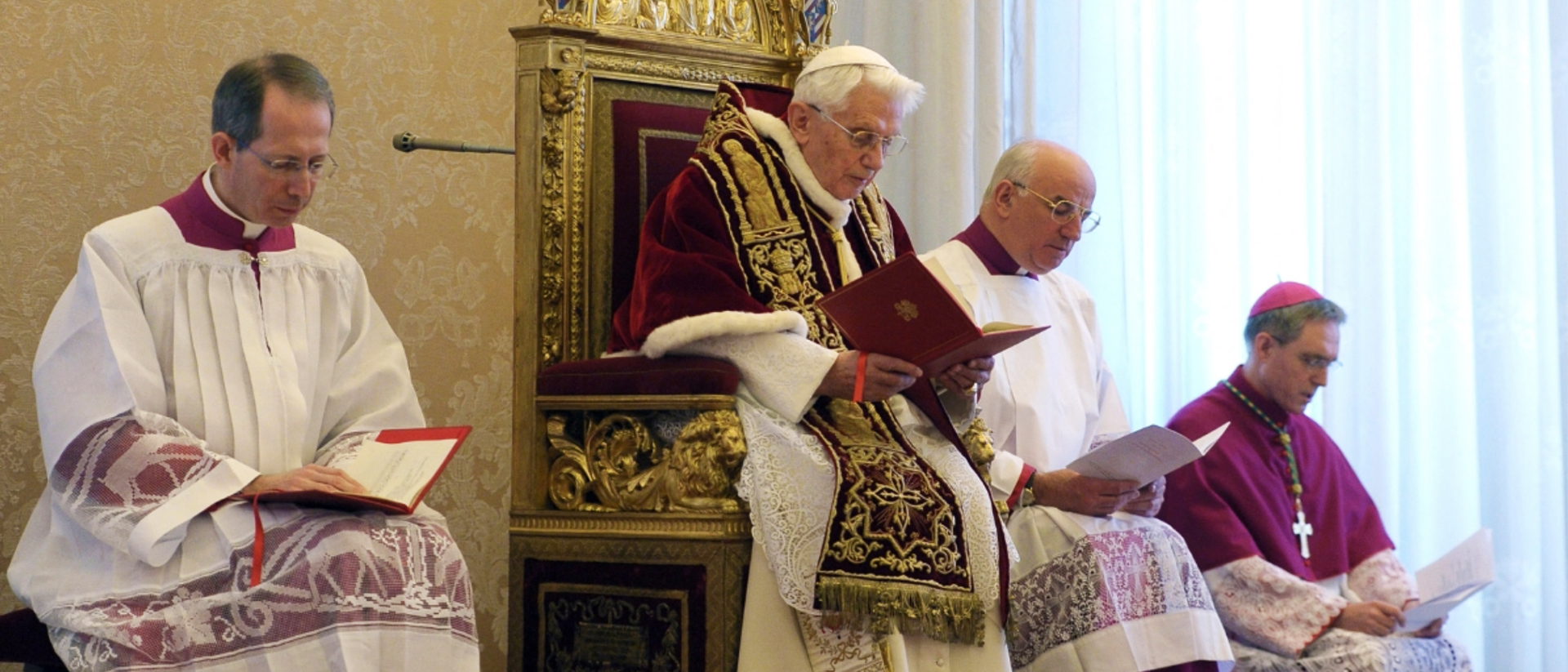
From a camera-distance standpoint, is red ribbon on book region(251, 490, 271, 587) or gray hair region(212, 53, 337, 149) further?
gray hair region(212, 53, 337, 149)

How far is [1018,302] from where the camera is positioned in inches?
182

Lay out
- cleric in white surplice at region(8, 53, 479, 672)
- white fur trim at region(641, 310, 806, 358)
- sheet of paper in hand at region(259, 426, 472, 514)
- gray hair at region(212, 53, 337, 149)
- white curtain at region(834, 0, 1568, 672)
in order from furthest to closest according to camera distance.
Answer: white curtain at region(834, 0, 1568, 672) → white fur trim at region(641, 310, 806, 358) → gray hair at region(212, 53, 337, 149) → sheet of paper in hand at region(259, 426, 472, 514) → cleric in white surplice at region(8, 53, 479, 672)

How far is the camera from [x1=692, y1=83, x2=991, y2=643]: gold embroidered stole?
11.5 ft

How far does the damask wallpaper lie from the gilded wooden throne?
0.81 meters

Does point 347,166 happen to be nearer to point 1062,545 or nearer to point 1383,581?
point 1062,545

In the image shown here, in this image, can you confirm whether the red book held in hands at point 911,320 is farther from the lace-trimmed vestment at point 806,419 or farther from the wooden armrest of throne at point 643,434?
the wooden armrest of throne at point 643,434

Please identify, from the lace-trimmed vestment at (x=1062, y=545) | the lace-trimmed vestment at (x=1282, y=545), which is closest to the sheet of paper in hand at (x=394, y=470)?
the lace-trimmed vestment at (x=1062, y=545)

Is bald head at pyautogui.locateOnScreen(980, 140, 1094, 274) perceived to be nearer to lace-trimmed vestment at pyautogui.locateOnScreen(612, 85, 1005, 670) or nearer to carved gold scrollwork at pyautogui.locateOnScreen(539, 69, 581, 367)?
→ lace-trimmed vestment at pyautogui.locateOnScreen(612, 85, 1005, 670)

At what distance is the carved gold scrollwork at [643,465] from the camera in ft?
12.0

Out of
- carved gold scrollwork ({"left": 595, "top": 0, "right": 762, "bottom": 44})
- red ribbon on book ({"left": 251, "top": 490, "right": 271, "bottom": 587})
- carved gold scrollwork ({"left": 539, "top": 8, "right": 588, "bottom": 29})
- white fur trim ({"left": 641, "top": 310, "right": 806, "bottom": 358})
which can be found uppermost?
carved gold scrollwork ({"left": 595, "top": 0, "right": 762, "bottom": 44})

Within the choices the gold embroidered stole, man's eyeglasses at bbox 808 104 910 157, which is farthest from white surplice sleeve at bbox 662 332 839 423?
man's eyeglasses at bbox 808 104 910 157

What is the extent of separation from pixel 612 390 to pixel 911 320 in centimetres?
75

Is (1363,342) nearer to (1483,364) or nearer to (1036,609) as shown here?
(1483,364)

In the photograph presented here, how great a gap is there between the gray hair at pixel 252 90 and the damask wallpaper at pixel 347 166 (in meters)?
1.04
